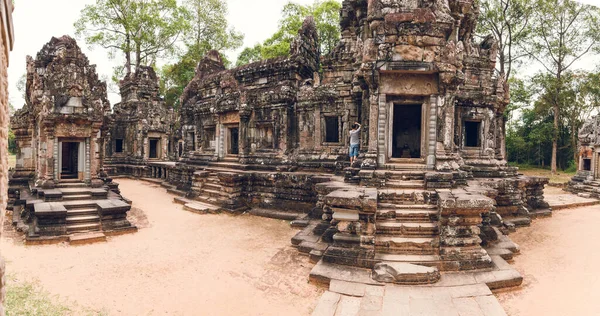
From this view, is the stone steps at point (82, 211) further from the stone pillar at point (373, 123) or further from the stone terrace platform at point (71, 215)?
the stone pillar at point (373, 123)

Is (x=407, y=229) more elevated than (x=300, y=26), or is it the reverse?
(x=300, y=26)

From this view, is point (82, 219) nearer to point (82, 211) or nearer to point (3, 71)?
point (82, 211)

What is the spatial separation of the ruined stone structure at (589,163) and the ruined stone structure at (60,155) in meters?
19.8

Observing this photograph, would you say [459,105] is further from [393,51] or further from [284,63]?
[284,63]

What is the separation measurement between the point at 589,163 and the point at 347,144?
52.1 feet

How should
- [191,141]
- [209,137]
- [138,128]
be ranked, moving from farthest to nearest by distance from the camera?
[138,128], [191,141], [209,137]

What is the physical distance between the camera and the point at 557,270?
6.11m

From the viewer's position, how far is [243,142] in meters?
12.8

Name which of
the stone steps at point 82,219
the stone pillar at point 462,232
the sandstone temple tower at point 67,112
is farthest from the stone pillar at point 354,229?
the sandstone temple tower at point 67,112

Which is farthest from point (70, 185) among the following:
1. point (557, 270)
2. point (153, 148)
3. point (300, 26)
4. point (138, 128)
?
point (300, 26)

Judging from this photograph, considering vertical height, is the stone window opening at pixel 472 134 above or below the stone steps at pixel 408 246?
above

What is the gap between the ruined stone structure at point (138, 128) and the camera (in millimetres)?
20547

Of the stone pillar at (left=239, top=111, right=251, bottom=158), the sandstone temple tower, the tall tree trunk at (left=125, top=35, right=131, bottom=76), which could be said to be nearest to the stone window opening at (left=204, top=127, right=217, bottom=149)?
the stone pillar at (left=239, top=111, right=251, bottom=158)

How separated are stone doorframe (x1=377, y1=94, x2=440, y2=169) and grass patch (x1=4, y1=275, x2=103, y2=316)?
586 centimetres
